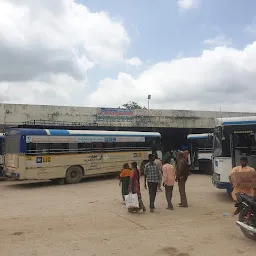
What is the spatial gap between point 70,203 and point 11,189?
479 cm

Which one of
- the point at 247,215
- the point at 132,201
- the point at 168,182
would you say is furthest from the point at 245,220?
the point at 168,182

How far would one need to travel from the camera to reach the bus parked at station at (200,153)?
749 inches

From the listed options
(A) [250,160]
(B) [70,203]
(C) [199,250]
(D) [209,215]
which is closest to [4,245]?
(C) [199,250]

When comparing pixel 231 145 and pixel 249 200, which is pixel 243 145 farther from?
pixel 249 200

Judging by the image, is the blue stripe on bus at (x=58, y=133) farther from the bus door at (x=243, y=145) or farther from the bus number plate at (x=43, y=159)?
the bus door at (x=243, y=145)

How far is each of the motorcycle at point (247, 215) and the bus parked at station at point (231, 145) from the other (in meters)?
3.93

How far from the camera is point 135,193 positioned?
28.6 feet

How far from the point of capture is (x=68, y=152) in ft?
50.5

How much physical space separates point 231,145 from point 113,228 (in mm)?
5242

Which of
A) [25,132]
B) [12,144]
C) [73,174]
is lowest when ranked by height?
[73,174]

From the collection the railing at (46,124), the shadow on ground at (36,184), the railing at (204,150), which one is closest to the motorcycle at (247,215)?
the shadow on ground at (36,184)

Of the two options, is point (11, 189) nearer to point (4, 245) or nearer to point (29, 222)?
point (29, 222)

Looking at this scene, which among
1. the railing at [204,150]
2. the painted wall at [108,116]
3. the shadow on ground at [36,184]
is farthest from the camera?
the painted wall at [108,116]

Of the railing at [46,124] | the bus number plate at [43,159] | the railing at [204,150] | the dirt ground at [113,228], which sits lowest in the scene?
the dirt ground at [113,228]
